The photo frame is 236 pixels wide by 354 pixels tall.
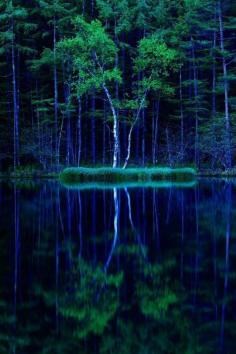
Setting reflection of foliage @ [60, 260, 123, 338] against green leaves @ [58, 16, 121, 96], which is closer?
reflection of foliage @ [60, 260, 123, 338]

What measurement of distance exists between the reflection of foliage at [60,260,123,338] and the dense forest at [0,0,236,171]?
81.8ft

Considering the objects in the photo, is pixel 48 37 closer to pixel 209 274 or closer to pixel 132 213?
pixel 132 213

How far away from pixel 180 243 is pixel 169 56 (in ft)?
78.7

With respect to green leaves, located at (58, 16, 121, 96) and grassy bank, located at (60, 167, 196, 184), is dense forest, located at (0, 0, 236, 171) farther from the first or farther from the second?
grassy bank, located at (60, 167, 196, 184)

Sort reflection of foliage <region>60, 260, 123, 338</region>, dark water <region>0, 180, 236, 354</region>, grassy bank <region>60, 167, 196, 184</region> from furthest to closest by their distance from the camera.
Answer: grassy bank <region>60, 167, 196, 184</region>
reflection of foliage <region>60, 260, 123, 338</region>
dark water <region>0, 180, 236, 354</region>

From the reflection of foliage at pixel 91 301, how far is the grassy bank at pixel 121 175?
20599 millimetres

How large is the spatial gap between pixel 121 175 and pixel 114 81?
10355mm

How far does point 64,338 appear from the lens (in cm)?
434

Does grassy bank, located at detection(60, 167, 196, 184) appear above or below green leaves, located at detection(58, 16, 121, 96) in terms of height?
below

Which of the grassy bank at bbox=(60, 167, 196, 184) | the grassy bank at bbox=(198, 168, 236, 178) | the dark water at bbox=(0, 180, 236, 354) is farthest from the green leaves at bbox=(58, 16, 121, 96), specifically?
the dark water at bbox=(0, 180, 236, 354)

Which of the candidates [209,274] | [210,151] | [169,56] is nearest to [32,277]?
[209,274]

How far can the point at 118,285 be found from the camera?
587 cm

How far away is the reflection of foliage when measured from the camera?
4.67 m

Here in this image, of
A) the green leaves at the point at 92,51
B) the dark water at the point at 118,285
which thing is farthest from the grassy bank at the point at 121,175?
the dark water at the point at 118,285
